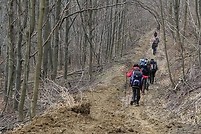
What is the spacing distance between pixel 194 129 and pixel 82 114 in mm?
3146

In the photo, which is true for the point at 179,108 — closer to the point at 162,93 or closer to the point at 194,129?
the point at 194,129

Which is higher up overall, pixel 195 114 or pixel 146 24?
pixel 146 24

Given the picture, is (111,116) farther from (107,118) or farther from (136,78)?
(136,78)

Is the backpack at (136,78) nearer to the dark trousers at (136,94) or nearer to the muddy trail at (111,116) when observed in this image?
the dark trousers at (136,94)

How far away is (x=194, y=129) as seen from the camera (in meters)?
10.2

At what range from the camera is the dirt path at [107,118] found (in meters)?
8.85

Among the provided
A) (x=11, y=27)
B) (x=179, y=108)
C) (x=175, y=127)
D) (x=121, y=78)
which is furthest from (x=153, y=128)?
(x=121, y=78)

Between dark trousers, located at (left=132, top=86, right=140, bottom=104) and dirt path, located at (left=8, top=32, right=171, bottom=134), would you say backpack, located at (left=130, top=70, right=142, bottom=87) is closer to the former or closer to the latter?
dark trousers, located at (left=132, top=86, right=140, bottom=104)

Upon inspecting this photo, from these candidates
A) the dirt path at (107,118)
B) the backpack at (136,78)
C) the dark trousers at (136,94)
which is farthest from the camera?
the dark trousers at (136,94)

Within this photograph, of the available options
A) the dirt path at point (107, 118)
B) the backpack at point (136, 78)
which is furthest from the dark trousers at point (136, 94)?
the dirt path at point (107, 118)

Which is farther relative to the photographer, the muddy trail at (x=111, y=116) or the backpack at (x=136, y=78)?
the backpack at (x=136, y=78)

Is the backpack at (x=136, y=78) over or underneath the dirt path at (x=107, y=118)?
over

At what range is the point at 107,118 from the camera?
1153 centimetres

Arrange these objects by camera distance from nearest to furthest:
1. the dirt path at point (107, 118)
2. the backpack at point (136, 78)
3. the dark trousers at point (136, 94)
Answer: the dirt path at point (107, 118), the backpack at point (136, 78), the dark trousers at point (136, 94)
